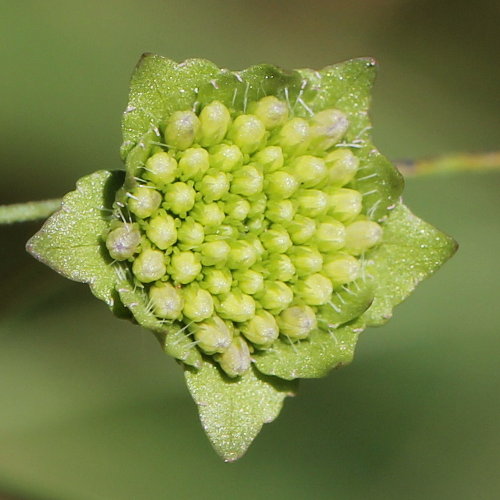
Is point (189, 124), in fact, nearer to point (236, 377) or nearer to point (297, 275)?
point (297, 275)

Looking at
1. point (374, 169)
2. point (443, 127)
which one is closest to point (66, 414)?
point (374, 169)

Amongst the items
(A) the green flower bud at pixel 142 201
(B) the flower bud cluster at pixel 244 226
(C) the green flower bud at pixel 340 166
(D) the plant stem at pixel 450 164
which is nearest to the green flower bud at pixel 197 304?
(B) the flower bud cluster at pixel 244 226

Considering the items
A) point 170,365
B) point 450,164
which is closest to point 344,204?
point 450,164

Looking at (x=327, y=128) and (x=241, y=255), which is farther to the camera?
(x=327, y=128)

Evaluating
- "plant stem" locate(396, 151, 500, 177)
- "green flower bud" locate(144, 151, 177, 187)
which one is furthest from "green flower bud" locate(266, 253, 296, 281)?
"plant stem" locate(396, 151, 500, 177)

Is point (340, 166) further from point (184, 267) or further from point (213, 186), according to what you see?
point (184, 267)

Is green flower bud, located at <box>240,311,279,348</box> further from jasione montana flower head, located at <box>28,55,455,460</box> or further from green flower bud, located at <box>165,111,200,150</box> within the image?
green flower bud, located at <box>165,111,200,150</box>

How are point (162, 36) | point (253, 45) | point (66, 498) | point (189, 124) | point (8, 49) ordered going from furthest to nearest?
point (253, 45) → point (162, 36) → point (8, 49) → point (66, 498) → point (189, 124)
